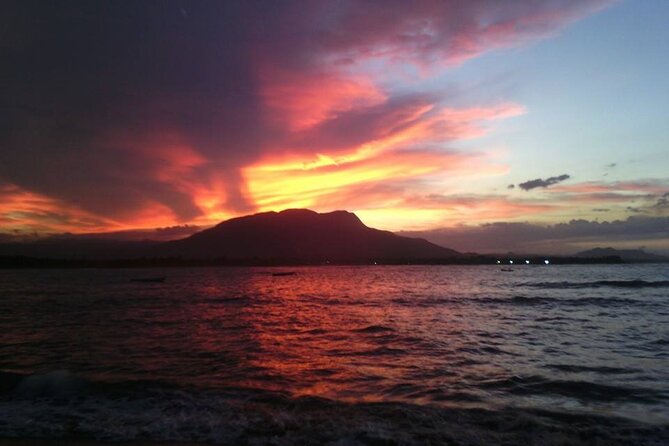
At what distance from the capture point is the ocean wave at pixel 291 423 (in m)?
8.30

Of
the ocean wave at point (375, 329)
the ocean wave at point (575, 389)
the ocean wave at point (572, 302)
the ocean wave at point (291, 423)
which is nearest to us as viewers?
the ocean wave at point (291, 423)

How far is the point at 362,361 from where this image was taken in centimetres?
1534

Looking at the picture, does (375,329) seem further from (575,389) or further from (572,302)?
(572,302)

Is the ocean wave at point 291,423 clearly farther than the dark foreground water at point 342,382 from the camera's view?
No

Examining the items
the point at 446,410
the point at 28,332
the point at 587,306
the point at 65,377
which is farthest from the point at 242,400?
the point at 587,306

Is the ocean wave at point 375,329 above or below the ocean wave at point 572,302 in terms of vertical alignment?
above

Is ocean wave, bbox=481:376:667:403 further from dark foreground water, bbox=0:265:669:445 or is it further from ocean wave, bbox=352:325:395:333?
ocean wave, bbox=352:325:395:333

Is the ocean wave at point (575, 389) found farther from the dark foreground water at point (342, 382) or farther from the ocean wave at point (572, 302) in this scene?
the ocean wave at point (572, 302)

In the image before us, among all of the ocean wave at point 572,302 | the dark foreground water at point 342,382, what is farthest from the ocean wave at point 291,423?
the ocean wave at point 572,302

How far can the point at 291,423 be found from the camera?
9039mm

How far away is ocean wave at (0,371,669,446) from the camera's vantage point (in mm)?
8297

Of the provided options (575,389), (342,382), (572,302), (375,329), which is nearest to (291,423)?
(342,382)

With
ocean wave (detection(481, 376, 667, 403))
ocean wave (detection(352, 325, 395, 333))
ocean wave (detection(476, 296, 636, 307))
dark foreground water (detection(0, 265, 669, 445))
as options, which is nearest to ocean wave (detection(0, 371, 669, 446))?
dark foreground water (detection(0, 265, 669, 445))

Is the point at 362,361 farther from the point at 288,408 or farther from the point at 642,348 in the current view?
the point at 642,348
